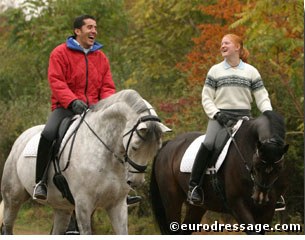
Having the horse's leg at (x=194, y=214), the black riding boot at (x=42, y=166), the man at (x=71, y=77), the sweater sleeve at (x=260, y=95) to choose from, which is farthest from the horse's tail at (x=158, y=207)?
the black riding boot at (x=42, y=166)

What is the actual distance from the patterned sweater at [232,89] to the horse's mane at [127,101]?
1.59 metres

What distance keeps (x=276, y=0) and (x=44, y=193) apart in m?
7.61

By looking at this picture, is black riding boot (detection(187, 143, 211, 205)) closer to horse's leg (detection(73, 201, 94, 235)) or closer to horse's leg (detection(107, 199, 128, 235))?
horse's leg (detection(107, 199, 128, 235))

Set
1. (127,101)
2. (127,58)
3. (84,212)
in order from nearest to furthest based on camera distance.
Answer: (127,101) → (84,212) → (127,58)

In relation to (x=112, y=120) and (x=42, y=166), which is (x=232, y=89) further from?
(x=42, y=166)

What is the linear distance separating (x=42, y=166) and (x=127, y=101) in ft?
5.35

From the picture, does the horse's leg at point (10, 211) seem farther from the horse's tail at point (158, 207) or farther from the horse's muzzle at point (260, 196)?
the horse's muzzle at point (260, 196)

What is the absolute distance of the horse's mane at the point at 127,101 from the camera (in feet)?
30.6

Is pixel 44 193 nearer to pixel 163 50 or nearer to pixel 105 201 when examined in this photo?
pixel 105 201

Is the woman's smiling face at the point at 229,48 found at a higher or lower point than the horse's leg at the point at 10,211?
higher

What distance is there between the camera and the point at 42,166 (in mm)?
10555

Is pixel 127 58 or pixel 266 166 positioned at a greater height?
pixel 127 58

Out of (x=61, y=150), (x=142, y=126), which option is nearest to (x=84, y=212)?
(x=61, y=150)

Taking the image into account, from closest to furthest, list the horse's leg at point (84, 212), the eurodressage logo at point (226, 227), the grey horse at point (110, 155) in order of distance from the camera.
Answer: the grey horse at point (110, 155)
the horse's leg at point (84, 212)
the eurodressage logo at point (226, 227)
